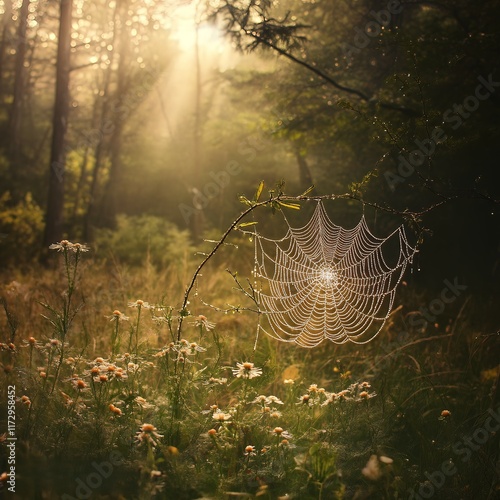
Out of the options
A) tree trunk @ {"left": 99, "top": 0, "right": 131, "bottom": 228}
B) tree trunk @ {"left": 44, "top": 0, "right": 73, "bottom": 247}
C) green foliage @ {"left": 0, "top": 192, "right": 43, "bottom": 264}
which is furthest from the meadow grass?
tree trunk @ {"left": 99, "top": 0, "right": 131, "bottom": 228}

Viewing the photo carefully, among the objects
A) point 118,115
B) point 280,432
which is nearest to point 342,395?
point 280,432

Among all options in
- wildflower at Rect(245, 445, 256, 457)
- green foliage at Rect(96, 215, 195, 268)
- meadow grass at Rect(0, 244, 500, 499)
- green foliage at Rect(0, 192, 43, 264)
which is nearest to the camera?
wildflower at Rect(245, 445, 256, 457)

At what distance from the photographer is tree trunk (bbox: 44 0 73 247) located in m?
10.5

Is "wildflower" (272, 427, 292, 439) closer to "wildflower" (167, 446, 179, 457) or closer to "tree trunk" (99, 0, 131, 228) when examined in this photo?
"wildflower" (167, 446, 179, 457)

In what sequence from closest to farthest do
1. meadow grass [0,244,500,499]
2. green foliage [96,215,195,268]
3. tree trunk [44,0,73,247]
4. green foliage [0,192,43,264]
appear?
meadow grass [0,244,500,499] → green foliage [0,192,43,264] → tree trunk [44,0,73,247] → green foliage [96,215,195,268]

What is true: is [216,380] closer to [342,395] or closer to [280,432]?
[280,432]

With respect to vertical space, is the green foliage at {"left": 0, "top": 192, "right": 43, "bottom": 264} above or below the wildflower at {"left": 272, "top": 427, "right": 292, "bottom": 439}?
below

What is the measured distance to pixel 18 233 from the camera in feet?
34.1

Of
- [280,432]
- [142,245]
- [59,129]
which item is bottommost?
[142,245]

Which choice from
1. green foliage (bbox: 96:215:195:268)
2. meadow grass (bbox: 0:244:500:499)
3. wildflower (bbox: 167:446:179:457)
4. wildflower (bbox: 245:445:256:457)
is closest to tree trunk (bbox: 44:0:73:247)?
green foliage (bbox: 96:215:195:268)

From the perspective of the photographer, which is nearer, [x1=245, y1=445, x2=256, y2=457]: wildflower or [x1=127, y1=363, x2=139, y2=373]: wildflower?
[x1=245, y1=445, x2=256, y2=457]: wildflower

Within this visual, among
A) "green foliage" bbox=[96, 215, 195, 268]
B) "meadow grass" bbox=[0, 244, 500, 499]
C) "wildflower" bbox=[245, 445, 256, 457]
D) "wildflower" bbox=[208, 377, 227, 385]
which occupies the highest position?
"wildflower" bbox=[208, 377, 227, 385]

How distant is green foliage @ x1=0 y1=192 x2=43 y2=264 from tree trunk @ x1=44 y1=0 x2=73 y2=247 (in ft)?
1.18

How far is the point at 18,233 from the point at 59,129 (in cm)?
230
